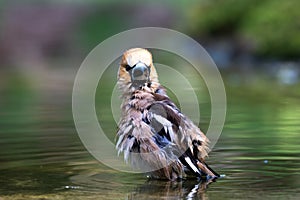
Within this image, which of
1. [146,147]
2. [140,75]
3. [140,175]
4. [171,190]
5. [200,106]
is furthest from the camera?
[200,106]

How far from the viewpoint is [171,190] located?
575 cm

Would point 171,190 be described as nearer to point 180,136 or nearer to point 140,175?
point 180,136

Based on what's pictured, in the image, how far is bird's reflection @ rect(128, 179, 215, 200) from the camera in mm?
5504

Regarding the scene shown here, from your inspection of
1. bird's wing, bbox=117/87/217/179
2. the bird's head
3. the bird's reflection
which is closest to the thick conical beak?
the bird's head

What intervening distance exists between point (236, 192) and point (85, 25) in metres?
31.6

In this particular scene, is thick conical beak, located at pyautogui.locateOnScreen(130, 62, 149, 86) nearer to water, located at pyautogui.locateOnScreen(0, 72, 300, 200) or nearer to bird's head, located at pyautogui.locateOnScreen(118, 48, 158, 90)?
bird's head, located at pyautogui.locateOnScreen(118, 48, 158, 90)

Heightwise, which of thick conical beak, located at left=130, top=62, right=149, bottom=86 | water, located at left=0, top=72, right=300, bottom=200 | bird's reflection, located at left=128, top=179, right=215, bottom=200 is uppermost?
thick conical beak, located at left=130, top=62, right=149, bottom=86

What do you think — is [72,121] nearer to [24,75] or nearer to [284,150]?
[284,150]

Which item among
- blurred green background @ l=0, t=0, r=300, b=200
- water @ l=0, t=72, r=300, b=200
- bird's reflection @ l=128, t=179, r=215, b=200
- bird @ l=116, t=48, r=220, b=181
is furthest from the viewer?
bird @ l=116, t=48, r=220, b=181

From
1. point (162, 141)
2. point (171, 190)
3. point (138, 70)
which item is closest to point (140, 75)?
point (138, 70)

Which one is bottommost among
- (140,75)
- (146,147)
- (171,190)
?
(171,190)

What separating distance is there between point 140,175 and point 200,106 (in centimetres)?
568

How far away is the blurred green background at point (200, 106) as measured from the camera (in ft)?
19.6

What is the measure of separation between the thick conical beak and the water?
725 mm
